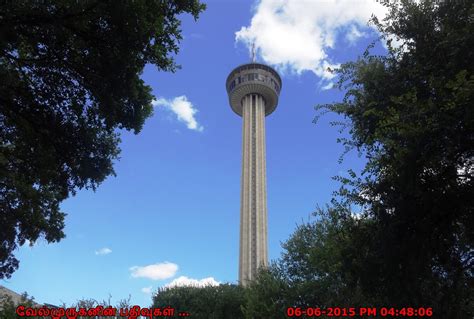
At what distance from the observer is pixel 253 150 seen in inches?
3465

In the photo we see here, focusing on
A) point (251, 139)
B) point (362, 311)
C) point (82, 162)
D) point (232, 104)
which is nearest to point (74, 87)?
point (82, 162)

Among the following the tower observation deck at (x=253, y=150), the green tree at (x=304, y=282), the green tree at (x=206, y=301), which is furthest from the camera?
the tower observation deck at (x=253, y=150)

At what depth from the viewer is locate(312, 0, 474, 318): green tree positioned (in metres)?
9.77

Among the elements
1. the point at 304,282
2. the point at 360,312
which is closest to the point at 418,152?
the point at 360,312

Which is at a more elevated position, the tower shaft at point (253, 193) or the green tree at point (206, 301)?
the tower shaft at point (253, 193)

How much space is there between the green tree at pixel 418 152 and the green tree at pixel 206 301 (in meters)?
27.6

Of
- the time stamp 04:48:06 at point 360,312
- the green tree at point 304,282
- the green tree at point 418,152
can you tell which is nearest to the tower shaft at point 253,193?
the green tree at point 304,282

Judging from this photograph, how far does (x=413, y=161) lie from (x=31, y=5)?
11.2 meters

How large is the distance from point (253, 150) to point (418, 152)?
78.1 metres

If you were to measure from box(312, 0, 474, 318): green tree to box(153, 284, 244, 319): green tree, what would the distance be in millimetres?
27554

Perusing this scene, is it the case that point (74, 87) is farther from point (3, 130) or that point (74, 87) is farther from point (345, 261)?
point (345, 261)

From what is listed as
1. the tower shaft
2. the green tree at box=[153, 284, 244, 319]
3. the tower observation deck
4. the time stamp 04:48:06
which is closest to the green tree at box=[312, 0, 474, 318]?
the time stamp 04:48:06

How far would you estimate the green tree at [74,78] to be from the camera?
11.9m

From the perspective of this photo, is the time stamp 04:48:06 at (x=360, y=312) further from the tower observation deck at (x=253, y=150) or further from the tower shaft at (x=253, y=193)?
the tower shaft at (x=253, y=193)
